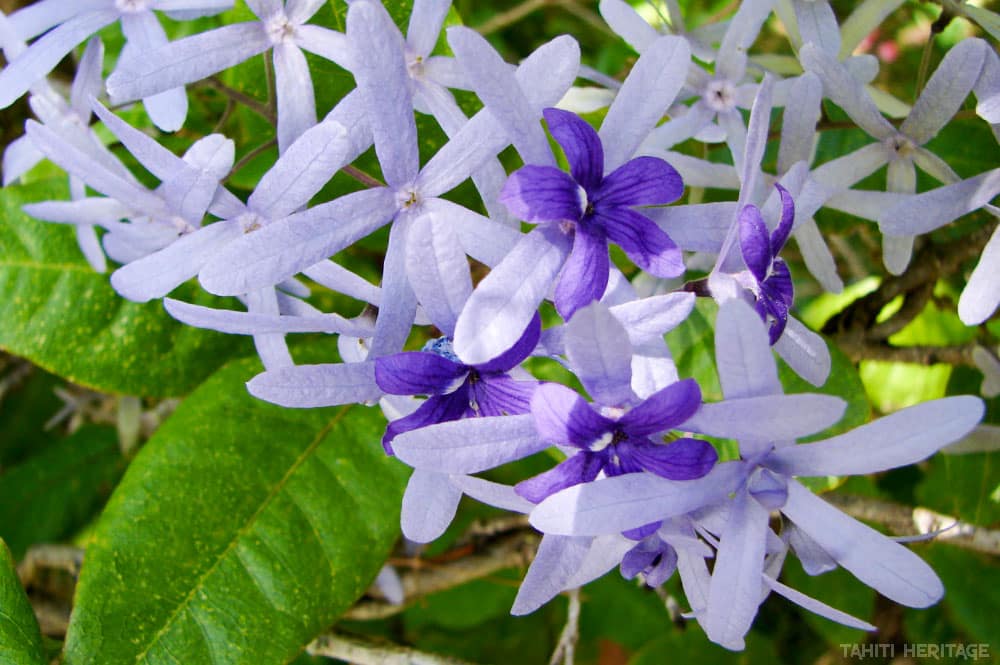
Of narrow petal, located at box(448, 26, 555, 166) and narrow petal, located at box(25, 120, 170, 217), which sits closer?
narrow petal, located at box(448, 26, 555, 166)

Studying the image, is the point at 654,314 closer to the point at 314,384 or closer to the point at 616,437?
the point at 616,437

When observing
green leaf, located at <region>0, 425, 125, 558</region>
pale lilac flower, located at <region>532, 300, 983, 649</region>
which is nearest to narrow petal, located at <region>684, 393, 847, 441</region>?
pale lilac flower, located at <region>532, 300, 983, 649</region>

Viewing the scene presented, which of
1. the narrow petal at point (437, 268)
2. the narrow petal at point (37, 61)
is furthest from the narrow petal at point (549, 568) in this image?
the narrow petal at point (37, 61)

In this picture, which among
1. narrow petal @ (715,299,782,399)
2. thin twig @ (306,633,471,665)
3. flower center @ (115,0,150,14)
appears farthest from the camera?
thin twig @ (306,633,471,665)

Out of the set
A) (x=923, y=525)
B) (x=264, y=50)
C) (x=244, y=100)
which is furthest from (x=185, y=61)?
(x=923, y=525)

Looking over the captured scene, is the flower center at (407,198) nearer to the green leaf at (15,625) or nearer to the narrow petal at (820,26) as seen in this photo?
the narrow petal at (820,26)

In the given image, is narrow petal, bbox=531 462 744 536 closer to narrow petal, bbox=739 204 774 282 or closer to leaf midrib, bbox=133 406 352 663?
narrow petal, bbox=739 204 774 282
